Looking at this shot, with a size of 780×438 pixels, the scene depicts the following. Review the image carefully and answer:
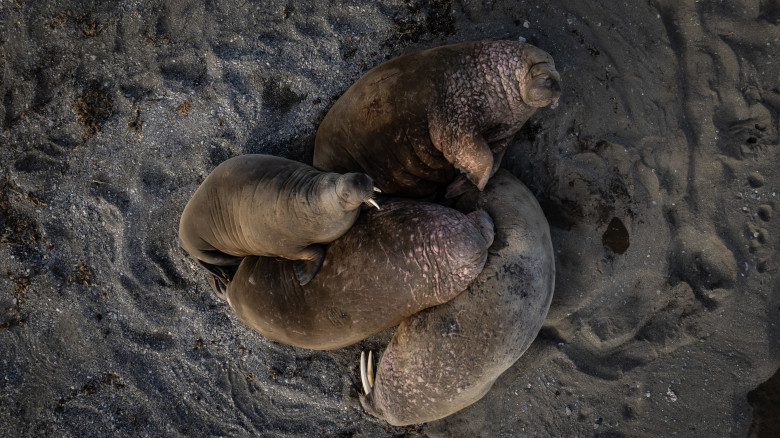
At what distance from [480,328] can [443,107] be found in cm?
203

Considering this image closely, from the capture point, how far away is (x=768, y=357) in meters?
5.12

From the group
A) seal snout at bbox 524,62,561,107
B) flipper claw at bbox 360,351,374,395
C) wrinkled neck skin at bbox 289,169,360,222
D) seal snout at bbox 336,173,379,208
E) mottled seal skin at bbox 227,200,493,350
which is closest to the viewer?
seal snout at bbox 336,173,379,208

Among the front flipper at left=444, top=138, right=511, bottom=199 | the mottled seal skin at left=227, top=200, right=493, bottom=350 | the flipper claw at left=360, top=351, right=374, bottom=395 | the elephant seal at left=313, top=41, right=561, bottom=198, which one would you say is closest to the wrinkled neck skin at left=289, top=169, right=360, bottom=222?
the mottled seal skin at left=227, top=200, right=493, bottom=350

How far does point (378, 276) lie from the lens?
13.2 ft

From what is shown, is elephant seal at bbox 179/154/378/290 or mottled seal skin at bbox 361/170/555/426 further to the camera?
mottled seal skin at bbox 361/170/555/426

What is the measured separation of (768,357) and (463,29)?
16.5ft

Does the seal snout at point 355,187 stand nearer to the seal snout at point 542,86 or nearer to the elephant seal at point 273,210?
the elephant seal at point 273,210

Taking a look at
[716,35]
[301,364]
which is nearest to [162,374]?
[301,364]

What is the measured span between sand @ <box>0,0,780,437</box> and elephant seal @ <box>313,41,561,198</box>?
932 mm

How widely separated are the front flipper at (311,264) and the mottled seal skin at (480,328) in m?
1.02

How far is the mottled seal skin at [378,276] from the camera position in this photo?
398 cm

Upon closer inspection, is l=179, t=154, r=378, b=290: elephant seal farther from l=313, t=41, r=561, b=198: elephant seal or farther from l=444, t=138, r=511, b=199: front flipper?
l=444, t=138, r=511, b=199: front flipper

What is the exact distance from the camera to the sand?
507 centimetres

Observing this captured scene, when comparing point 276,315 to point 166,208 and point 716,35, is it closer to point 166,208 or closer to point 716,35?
point 166,208
